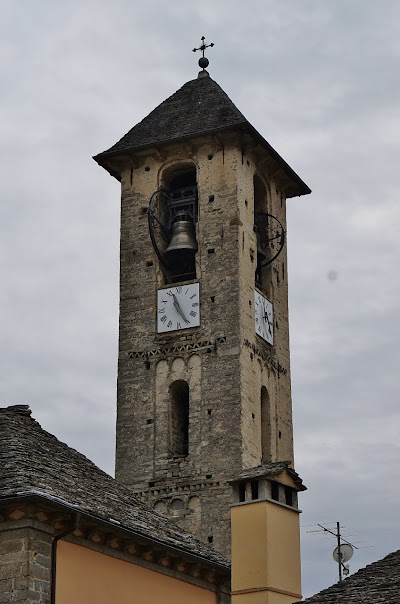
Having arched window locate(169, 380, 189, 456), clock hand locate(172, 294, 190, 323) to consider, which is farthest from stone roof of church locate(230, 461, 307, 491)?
clock hand locate(172, 294, 190, 323)

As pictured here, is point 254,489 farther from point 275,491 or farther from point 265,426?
point 265,426

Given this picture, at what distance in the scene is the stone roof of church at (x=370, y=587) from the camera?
47.6 ft

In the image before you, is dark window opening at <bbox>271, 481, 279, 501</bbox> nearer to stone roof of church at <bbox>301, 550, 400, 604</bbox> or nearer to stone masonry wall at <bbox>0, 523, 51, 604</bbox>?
stone roof of church at <bbox>301, 550, 400, 604</bbox>

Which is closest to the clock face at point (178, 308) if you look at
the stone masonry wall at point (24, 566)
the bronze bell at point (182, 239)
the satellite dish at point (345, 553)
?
the bronze bell at point (182, 239)

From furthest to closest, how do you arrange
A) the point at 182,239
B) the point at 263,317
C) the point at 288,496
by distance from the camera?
the point at 263,317, the point at 182,239, the point at 288,496

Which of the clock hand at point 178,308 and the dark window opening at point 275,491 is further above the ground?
the clock hand at point 178,308

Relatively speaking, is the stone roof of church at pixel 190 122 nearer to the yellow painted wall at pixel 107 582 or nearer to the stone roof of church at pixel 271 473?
the stone roof of church at pixel 271 473

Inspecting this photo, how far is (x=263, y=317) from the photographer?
38.8m

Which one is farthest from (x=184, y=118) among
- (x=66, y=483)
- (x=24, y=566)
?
(x=24, y=566)

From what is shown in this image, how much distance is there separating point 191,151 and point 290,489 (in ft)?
72.7

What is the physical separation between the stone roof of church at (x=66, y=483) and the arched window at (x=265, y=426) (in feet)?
52.9

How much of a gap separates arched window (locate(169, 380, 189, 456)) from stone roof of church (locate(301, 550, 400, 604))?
20495 millimetres

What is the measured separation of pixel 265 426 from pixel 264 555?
797 inches

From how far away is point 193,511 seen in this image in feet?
114
